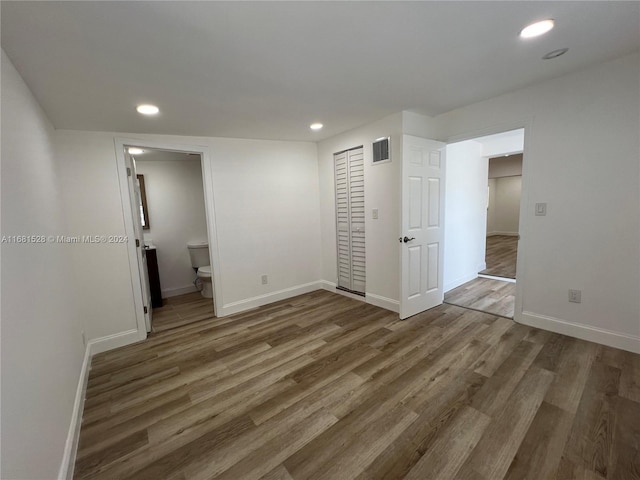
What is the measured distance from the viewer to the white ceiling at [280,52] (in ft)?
4.28

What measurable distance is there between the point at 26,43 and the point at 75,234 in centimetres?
180

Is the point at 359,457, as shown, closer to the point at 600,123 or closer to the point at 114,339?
the point at 114,339

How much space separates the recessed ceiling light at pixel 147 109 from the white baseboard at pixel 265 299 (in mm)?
2237

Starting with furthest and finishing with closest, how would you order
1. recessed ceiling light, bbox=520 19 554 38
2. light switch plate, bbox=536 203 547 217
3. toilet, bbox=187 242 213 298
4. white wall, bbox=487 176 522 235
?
white wall, bbox=487 176 522 235 → toilet, bbox=187 242 213 298 → light switch plate, bbox=536 203 547 217 → recessed ceiling light, bbox=520 19 554 38

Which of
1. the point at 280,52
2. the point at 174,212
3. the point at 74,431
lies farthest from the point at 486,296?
the point at 174,212

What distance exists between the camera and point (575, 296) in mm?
2463

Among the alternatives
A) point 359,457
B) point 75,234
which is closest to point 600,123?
point 359,457

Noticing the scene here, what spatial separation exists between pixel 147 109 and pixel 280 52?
141 cm

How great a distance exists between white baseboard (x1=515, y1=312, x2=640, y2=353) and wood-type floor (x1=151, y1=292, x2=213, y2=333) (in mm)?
3627

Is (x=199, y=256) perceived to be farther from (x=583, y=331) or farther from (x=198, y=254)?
(x=583, y=331)

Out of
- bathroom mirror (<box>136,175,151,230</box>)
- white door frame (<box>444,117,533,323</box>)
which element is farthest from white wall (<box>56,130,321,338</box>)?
white door frame (<box>444,117,533,323</box>)

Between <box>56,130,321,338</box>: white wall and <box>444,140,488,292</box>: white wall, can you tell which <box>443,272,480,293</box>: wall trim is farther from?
<box>56,130,321,338</box>: white wall

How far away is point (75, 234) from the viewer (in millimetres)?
2637

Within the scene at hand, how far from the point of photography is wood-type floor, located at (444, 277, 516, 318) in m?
3.24
